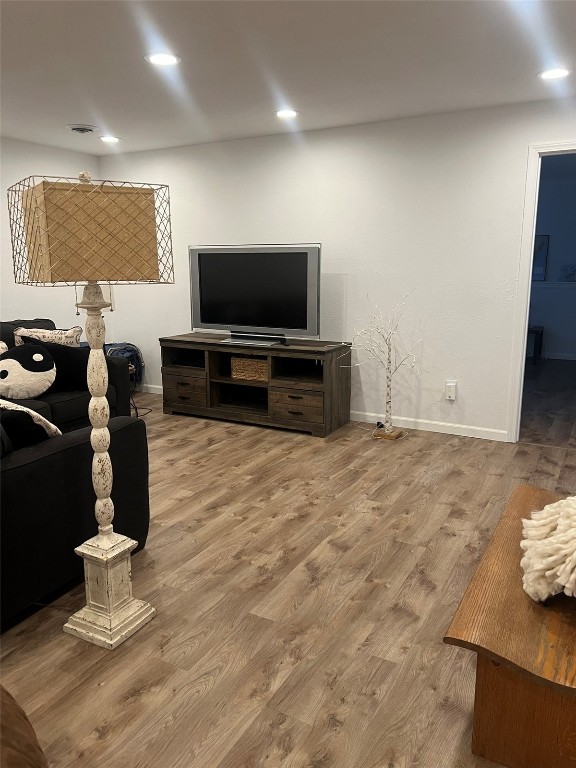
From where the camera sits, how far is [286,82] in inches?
134

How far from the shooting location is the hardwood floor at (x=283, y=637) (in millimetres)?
1633

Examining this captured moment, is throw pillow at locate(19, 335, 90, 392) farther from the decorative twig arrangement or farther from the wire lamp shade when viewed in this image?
the decorative twig arrangement

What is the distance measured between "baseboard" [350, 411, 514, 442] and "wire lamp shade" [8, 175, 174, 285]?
3.06 m

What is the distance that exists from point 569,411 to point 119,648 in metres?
Result: 4.53

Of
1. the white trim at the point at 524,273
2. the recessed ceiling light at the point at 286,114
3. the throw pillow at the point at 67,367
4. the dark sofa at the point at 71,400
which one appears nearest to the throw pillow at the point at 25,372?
the dark sofa at the point at 71,400

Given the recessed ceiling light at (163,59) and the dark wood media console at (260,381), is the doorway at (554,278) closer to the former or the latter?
the dark wood media console at (260,381)

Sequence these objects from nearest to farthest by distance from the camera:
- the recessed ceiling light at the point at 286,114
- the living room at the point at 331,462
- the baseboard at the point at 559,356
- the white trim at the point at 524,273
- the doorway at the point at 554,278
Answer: the living room at the point at 331,462, the white trim at the point at 524,273, the recessed ceiling light at the point at 286,114, the doorway at the point at 554,278, the baseboard at the point at 559,356

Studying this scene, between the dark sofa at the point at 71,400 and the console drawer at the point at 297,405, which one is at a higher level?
the dark sofa at the point at 71,400

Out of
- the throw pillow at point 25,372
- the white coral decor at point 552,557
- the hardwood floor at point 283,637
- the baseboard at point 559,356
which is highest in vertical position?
the throw pillow at point 25,372

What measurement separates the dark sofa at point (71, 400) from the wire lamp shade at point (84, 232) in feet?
6.10

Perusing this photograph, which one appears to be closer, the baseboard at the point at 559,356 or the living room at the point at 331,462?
the living room at the point at 331,462

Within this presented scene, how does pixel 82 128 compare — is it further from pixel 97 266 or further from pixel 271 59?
pixel 97 266

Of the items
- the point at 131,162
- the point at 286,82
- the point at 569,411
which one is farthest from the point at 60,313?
the point at 569,411

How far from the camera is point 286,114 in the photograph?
415 centimetres
